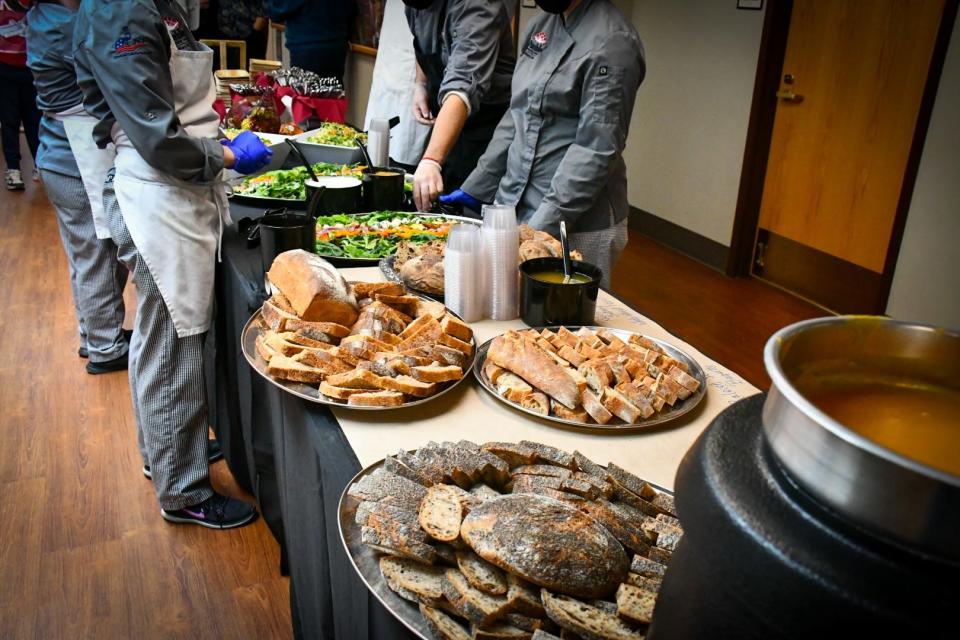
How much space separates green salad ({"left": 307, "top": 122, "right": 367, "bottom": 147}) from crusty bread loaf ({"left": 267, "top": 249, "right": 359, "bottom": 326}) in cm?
168

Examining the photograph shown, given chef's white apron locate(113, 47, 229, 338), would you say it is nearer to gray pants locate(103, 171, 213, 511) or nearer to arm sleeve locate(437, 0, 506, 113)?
gray pants locate(103, 171, 213, 511)

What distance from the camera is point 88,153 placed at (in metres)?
2.83

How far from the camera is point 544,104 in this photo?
88.7 inches

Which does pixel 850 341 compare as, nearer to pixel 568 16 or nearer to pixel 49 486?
pixel 568 16

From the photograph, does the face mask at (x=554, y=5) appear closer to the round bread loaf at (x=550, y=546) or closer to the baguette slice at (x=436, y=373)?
the baguette slice at (x=436, y=373)

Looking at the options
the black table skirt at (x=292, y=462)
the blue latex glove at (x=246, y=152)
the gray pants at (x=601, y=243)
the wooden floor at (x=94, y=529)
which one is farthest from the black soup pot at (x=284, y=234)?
the wooden floor at (x=94, y=529)

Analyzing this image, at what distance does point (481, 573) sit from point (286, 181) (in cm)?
216

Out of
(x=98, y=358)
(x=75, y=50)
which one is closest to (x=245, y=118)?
(x=98, y=358)

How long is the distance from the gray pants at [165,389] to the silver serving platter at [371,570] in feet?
4.39

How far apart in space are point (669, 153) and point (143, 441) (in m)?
4.23

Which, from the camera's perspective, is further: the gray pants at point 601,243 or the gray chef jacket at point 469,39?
the gray chef jacket at point 469,39

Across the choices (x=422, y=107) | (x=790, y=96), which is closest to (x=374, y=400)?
(x=422, y=107)

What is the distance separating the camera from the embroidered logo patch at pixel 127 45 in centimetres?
170

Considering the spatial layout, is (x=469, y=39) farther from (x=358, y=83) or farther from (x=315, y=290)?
(x=358, y=83)
